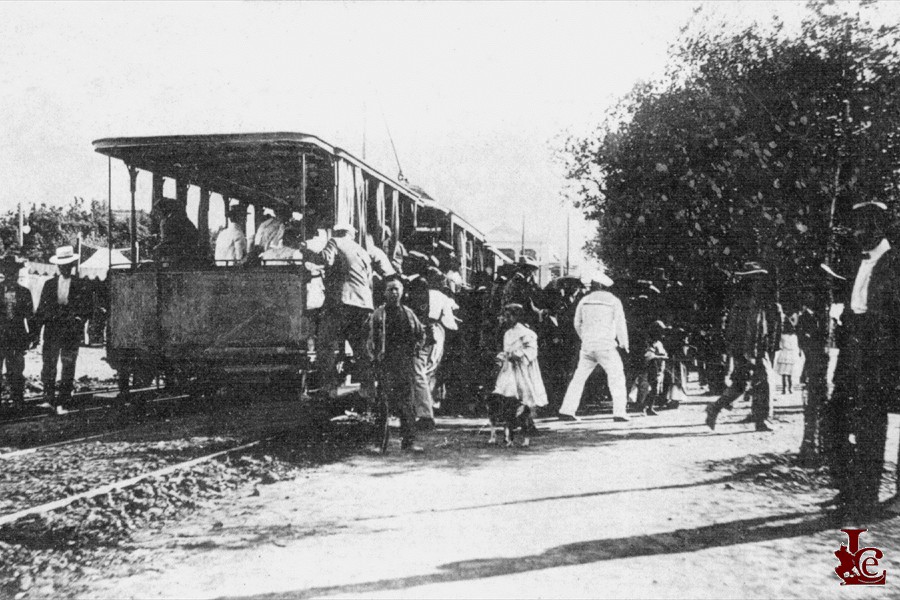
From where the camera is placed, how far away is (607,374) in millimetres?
8781

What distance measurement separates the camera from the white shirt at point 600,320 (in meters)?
8.71

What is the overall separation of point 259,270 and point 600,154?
7.32 m

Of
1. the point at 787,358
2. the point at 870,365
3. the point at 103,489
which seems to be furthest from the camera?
the point at 787,358

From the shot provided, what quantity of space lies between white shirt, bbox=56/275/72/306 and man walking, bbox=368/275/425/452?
14.8ft

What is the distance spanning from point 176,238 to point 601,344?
4994 millimetres

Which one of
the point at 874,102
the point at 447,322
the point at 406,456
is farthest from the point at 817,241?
the point at 447,322

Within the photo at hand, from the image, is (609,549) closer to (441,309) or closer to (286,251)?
(441,309)

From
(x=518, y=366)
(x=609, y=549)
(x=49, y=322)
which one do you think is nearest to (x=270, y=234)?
(x=49, y=322)

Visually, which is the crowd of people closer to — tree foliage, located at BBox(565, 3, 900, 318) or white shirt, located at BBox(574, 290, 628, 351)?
white shirt, located at BBox(574, 290, 628, 351)

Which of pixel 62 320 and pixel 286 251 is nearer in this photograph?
pixel 286 251

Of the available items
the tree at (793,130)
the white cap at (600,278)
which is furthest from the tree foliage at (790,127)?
the white cap at (600,278)

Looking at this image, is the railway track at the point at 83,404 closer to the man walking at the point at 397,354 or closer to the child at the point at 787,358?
the man walking at the point at 397,354

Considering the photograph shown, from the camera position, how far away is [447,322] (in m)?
9.17

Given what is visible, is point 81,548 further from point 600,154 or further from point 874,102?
point 600,154
